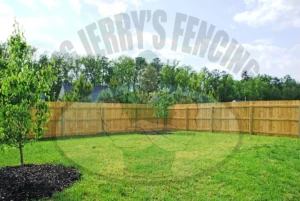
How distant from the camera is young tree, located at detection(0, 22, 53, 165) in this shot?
15.2 ft

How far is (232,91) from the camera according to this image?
135 feet

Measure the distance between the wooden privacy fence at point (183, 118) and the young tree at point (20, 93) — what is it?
7318 millimetres

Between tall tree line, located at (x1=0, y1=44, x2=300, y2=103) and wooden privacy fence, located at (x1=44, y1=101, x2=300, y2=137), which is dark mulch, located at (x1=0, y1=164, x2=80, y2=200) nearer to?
wooden privacy fence, located at (x1=44, y1=101, x2=300, y2=137)

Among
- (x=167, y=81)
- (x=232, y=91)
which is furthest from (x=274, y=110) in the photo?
(x=232, y=91)

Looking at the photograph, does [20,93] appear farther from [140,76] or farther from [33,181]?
[140,76]

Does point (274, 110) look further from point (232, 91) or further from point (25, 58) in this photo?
point (232, 91)

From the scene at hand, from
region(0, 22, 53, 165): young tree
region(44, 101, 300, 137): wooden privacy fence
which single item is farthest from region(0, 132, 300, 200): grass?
region(44, 101, 300, 137): wooden privacy fence

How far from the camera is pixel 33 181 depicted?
4.18m

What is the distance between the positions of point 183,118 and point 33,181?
1351 cm

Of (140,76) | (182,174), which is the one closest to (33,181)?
(182,174)

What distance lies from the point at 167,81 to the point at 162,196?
30039 mm

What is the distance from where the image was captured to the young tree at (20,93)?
15.2ft

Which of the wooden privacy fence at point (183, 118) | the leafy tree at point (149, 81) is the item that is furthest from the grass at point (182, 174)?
the leafy tree at point (149, 81)

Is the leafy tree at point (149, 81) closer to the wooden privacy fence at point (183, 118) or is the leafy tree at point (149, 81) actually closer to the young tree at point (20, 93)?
the wooden privacy fence at point (183, 118)
